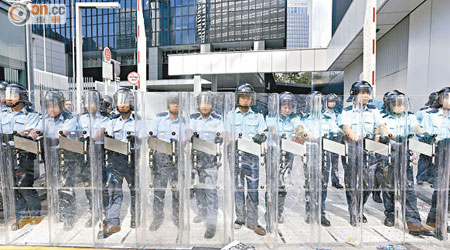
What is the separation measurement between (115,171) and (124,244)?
80cm

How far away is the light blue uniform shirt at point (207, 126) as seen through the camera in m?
2.93

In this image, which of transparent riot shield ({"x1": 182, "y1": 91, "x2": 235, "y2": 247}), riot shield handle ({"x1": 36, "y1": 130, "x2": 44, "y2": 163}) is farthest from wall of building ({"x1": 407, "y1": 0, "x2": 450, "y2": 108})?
riot shield handle ({"x1": 36, "y1": 130, "x2": 44, "y2": 163})

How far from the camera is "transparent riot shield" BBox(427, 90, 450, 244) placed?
3.11 meters

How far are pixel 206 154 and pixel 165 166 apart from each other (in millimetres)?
465

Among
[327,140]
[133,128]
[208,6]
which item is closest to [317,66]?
[327,140]

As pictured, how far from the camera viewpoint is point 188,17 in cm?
3172

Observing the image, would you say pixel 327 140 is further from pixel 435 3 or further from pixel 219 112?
pixel 435 3

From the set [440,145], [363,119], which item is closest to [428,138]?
[440,145]

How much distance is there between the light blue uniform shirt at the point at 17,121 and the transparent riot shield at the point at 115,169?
823mm

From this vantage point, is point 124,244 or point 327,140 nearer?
point 124,244

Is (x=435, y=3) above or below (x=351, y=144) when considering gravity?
above

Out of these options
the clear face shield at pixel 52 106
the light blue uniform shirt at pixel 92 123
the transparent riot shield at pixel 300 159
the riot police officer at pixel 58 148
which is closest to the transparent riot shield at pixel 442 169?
the transparent riot shield at pixel 300 159

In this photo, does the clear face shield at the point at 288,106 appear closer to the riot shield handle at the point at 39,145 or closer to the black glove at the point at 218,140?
the black glove at the point at 218,140

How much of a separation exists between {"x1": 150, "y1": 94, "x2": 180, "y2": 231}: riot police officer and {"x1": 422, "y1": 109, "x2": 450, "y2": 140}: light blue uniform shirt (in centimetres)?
288
